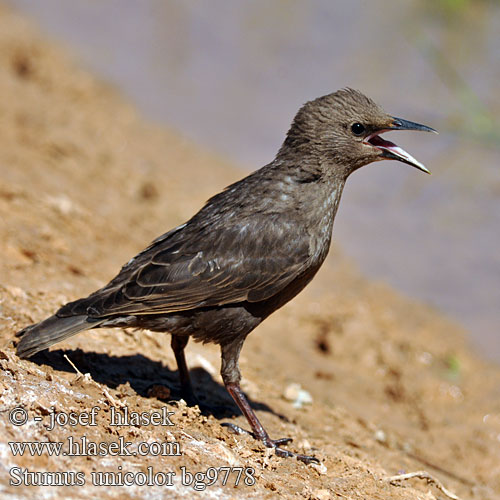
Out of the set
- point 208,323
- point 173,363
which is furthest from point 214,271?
point 173,363

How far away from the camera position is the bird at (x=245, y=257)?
4.36m

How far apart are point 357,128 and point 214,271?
1.32 m

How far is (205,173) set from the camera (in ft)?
32.9

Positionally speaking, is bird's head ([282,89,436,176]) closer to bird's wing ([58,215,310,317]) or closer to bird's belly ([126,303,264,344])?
bird's wing ([58,215,310,317])

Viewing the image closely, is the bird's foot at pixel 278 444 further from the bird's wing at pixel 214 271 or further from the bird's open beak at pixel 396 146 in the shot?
the bird's open beak at pixel 396 146

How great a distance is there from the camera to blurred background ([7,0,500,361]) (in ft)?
29.6

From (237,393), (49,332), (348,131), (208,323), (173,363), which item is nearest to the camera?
(49,332)

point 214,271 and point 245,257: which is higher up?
point 245,257

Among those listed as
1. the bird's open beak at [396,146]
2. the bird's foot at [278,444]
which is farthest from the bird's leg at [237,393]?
the bird's open beak at [396,146]

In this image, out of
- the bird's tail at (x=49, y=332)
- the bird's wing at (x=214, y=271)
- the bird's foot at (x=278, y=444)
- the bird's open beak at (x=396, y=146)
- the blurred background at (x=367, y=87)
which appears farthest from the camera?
the blurred background at (x=367, y=87)

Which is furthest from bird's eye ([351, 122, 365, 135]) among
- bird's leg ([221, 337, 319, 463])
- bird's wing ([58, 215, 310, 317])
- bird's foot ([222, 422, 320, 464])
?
bird's foot ([222, 422, 320, 464])

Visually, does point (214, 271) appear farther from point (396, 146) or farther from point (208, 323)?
point (396, 146)

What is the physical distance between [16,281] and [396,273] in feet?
16.8

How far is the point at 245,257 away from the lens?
14.8 ft
